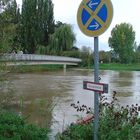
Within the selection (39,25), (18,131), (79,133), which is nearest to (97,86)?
(79,133)

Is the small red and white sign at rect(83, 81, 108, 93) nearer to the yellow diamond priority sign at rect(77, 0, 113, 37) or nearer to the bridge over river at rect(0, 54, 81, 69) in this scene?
the yellow diamond priority sign at rect(77, 0, 113, 37)

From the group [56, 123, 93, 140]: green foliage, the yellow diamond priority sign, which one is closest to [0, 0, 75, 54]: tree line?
[56, 123, 93, 140]: green foliage

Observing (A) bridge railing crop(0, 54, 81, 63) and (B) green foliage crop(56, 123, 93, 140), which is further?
(A) bridge railing crop(0, 54, 81, 63)

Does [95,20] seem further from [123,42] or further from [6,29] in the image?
[123,42]

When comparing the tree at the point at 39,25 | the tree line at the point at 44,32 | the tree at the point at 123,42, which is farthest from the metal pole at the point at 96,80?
the tree at the point at 123,42

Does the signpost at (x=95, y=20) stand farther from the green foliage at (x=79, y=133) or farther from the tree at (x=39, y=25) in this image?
the tree at (x=39, y=25)

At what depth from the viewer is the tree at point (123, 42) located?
275 feet

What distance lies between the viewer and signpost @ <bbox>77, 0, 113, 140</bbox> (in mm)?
5902

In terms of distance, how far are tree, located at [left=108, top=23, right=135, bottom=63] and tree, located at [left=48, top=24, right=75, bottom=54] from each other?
63.6 ft

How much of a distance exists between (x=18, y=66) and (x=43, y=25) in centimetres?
6038

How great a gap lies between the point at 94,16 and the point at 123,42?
78694 millimetres

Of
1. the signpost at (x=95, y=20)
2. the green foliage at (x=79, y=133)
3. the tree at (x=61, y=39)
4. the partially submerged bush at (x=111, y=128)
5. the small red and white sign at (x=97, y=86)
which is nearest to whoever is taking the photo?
the small red and white sign at (x=97, y=86)

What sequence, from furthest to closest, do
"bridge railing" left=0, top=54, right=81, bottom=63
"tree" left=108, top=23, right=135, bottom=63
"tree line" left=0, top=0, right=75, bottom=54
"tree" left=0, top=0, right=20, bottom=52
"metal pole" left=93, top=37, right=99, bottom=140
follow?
"tree" left=108, top=23, right=135, bottom=63, "tree line" left=0, top=0, right=75, bottom=54, "bridge railing" left=0, top=54, right=81, bottom=63, "tree" left=0, top=0, right=20, bottom=52, "metal pole" left=93, top=37, right=99, bottom=140

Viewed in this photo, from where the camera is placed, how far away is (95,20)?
6016mm
